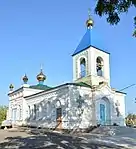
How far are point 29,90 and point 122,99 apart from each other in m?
10.5

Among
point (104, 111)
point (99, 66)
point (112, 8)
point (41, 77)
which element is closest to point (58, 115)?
point (104, 111)

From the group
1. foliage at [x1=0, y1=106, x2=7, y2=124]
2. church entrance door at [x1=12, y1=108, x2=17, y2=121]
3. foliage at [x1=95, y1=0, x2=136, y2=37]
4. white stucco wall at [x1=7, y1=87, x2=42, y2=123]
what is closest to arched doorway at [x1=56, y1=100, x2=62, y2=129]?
white stucco wall at [x1=7, y1=87, x2=42, y2=123]

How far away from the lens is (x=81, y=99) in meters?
25.6

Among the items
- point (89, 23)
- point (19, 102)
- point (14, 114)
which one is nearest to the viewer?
point (89, 23)

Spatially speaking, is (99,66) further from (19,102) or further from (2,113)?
(2,113)

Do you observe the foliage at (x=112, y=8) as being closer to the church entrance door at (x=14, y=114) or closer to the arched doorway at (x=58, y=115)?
the arched doorway at (x=58, y=115)

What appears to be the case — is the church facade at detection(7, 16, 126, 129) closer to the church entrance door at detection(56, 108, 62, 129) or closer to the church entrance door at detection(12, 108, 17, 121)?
the church entrance door at detection(56, 108, 62, 129)

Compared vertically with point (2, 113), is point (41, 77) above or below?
above

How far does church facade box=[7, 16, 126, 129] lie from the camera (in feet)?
82.4

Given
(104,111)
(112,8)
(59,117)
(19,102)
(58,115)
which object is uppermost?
(112,8)

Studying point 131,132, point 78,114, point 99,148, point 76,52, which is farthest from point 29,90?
point 99,148

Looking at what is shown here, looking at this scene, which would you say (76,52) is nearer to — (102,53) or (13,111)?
(102,53)

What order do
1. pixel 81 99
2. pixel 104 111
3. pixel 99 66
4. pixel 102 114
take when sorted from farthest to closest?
pixel 99 66 → pixel 104 111 → pixel 102 114 → pixel 81 99

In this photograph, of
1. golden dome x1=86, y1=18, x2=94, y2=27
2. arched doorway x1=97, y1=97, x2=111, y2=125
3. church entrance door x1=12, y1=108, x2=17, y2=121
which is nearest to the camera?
arched doorway x1=97, y1=97, x2=111, y2=125
